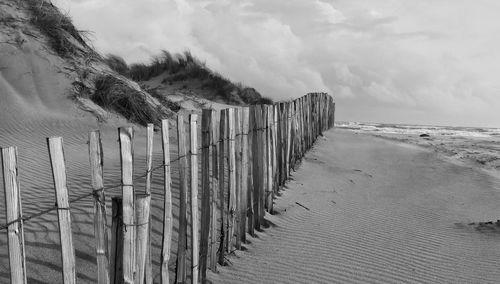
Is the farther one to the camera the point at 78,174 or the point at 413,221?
the point at 78,174

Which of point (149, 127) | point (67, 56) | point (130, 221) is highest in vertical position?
point (67, 56)

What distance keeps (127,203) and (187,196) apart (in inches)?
74.6

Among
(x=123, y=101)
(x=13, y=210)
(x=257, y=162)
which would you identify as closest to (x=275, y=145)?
(x=257, y=162)

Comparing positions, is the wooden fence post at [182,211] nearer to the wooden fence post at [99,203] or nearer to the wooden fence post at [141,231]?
the wooden fence post at [141,231]

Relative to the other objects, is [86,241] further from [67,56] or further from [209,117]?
[67,56]

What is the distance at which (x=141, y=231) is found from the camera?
2.58 metres

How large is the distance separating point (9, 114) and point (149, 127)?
880 cm

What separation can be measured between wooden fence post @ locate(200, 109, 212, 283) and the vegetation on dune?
16.9 metres

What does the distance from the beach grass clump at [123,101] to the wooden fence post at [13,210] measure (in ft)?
30.6

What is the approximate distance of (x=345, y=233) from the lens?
5.57 metres

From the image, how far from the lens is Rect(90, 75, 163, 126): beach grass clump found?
37.3 feet

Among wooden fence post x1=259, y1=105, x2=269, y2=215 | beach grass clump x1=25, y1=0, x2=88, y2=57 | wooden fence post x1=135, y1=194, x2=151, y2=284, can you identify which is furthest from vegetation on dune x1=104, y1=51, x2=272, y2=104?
wooden fence post x1=135, y1=194, x2=151, y2=284

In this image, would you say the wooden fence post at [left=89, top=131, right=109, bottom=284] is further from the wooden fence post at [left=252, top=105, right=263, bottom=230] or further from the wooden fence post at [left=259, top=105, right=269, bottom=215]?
the wooden fence post at [left=259, top=105, right=269, bottom=215]

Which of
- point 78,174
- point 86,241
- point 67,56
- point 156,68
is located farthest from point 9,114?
point 156,68
